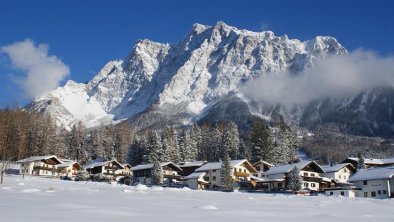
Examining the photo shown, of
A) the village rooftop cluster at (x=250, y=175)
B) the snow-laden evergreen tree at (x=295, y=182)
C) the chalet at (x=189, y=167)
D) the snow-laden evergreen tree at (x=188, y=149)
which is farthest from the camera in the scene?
the snow-laden evergreen tree at (x=188, y=149)

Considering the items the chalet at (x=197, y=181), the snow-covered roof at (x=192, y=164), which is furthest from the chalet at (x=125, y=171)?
the chalet at (x=197, y=181)

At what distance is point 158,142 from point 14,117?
3667 centimetres

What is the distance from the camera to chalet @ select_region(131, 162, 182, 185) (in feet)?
376

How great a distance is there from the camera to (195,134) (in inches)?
5586

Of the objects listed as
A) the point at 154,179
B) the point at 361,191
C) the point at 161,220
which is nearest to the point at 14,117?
the point at 154,179

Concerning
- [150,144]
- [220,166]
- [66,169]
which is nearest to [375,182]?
[220,166]

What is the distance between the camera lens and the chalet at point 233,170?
4225 inches

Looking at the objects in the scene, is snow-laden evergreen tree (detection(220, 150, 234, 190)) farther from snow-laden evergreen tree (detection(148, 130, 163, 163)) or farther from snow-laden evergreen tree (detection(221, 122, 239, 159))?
snow-laden evergreen tree (detection(221, 122, 239, 159))

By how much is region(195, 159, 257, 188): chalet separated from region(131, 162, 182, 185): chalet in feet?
28.6

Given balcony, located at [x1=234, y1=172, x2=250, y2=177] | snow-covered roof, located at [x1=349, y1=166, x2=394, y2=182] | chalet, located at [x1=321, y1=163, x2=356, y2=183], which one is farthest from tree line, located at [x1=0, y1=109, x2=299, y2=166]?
snow-covered roof, located at [x1=349, y1=166, x2=394, y2=182]

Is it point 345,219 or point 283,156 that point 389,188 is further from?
point 345,219

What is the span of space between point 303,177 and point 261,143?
31547 mm

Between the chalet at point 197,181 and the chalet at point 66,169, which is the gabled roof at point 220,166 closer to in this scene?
the chalet at point 197,181

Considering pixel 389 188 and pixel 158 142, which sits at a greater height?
pixel 158 142
